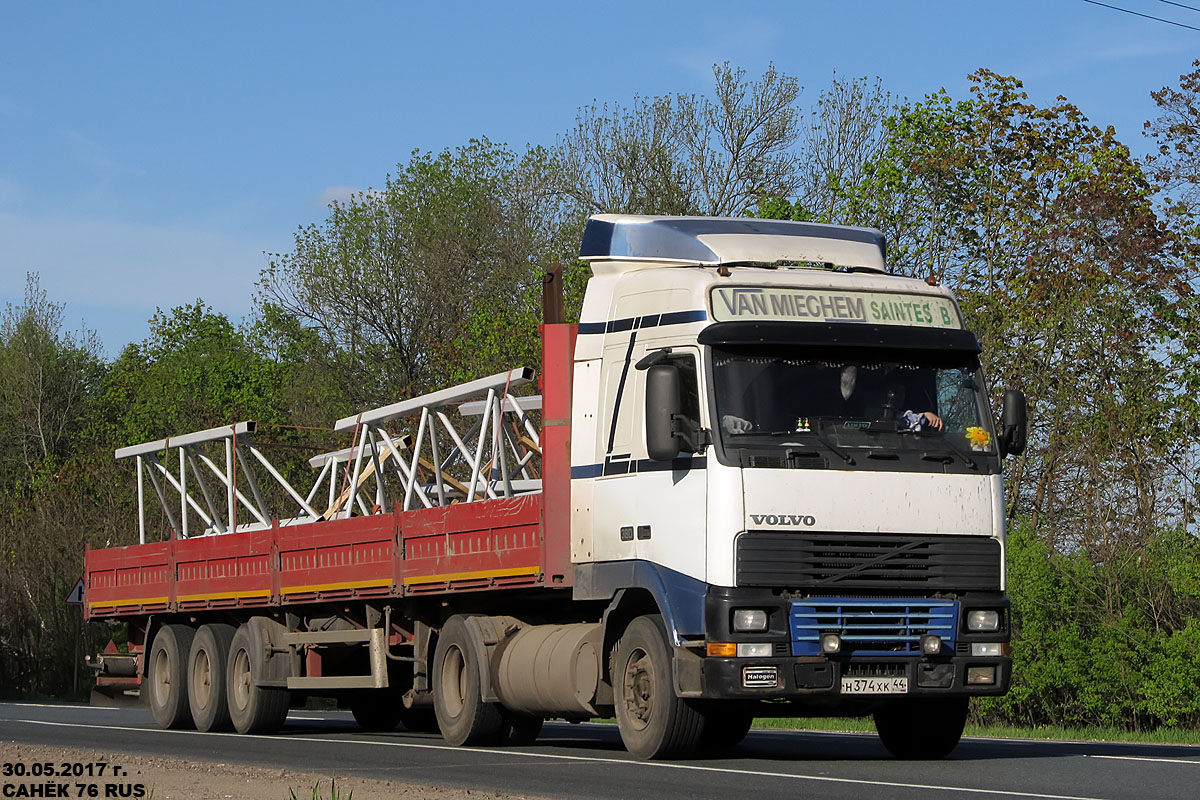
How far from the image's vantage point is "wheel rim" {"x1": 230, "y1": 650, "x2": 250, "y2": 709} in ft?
66.2

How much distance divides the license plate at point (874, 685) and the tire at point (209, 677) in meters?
9.88

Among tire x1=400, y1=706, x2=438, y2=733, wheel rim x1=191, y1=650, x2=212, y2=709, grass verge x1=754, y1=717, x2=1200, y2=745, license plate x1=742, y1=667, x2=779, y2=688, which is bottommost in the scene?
grass verge x1=754, y1=717, x2=1200, y2=745

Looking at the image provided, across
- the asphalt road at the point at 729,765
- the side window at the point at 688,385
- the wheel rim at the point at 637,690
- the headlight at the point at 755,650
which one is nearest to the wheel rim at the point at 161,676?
the asphalt road at the point at 729,765

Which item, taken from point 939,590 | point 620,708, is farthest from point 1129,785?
point 620,708

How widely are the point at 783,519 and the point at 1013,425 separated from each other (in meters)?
2.15

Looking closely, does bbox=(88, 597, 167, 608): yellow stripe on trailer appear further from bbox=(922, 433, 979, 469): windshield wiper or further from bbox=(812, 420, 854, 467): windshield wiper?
bbox=(922, 433, 979, 469): windshield wiper

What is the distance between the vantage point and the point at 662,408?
12.9 meters

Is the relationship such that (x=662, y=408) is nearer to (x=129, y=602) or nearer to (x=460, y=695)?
(x=460, y=695)

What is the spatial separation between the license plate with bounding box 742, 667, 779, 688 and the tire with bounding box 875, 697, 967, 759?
166cm

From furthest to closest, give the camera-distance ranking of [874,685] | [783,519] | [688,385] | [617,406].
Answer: [617,406]
[688,385]
[874,685]
[783,519]

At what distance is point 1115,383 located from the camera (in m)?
29.7

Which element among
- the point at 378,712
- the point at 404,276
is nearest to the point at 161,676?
the point at 378,712

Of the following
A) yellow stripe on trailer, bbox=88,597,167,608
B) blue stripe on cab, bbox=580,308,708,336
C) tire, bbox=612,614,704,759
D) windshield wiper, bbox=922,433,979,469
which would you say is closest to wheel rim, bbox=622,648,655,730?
tire, bbox=612,614,704,759

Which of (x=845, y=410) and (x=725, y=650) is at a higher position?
(x=845, y=410)
